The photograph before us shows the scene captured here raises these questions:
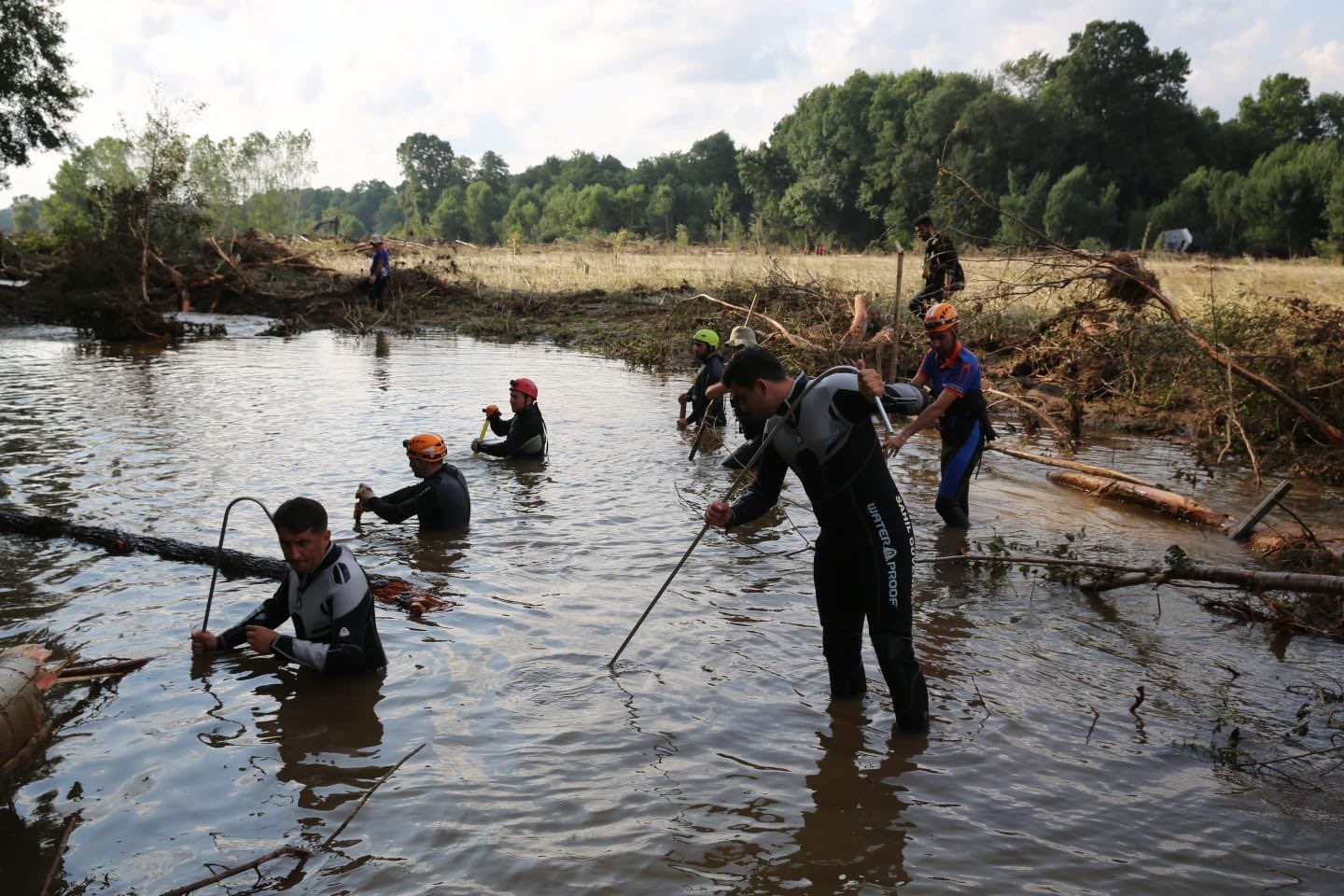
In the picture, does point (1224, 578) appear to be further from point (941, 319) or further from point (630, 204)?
point (630, 204)

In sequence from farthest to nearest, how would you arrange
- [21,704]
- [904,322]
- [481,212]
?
[481,212] → [904,322] → [21,704]

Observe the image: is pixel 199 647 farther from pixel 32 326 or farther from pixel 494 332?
pixel 32 326

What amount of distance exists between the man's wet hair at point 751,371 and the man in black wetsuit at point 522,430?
6015mm

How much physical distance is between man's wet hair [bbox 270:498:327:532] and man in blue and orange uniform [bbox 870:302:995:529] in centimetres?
421

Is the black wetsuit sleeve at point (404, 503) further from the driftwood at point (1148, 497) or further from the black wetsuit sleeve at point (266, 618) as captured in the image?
the driftwood at point (1148, 497)

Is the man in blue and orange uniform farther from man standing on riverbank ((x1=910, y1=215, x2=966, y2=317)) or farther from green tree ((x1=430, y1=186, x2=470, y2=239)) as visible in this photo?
green tree ((x1=430, y1=186, x2=470, y2=239))

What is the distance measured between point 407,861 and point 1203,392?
1102 cm

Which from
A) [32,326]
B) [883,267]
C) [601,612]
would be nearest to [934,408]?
[601,612]

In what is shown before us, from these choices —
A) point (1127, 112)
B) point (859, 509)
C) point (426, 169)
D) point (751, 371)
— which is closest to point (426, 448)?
point (751, 371)

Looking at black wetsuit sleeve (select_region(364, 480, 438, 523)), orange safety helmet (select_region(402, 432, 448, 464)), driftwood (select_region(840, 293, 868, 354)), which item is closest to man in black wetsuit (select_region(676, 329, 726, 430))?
driftwood (select_region(840, 293, 868, 354))

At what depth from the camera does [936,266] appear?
40.6 ft

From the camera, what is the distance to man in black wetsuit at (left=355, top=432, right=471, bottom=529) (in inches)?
301

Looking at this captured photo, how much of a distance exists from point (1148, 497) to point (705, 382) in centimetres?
485

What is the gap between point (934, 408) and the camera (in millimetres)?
7293
